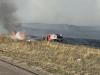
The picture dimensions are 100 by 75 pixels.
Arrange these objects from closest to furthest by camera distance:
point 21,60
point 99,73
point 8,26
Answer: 1. point 99,73
2. point 21,60
3. point 8,26

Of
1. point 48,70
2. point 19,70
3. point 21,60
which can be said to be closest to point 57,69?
point 48,70

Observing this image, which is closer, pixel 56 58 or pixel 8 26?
pixel 56 58

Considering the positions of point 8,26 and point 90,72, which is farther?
point 8,26

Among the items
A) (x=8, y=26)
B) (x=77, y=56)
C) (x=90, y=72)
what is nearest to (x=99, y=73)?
(x=90, y=72)

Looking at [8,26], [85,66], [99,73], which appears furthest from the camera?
→ [8,26]

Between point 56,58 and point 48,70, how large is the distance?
498 cm

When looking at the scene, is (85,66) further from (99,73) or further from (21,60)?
(21,60)

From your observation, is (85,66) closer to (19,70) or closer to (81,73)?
(81,73)

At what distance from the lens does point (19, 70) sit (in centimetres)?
1700

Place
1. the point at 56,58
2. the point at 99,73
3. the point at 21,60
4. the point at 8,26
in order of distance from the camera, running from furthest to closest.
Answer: the point at 8,26, the point at 56,58, the point at 21,60, the point at 99,73

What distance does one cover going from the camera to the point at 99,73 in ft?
54.5

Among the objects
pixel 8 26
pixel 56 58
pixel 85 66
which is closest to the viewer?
pixel 85 66

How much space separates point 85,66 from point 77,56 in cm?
459

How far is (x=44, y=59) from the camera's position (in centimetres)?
2133
